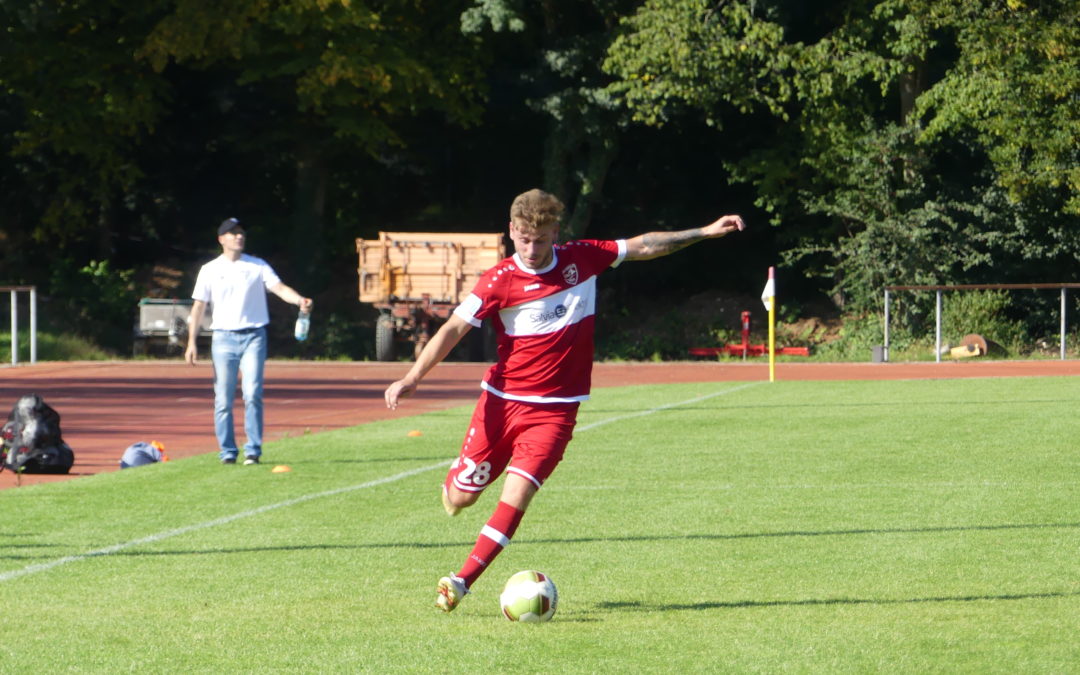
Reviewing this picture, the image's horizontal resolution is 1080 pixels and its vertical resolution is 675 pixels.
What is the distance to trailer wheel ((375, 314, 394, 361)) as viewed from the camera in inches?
1283

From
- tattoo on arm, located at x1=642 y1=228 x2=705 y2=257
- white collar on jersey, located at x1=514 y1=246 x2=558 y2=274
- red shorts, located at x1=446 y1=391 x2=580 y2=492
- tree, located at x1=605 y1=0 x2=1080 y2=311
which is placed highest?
tree, located at x1=605 y1=0 x2=1080 y2=311

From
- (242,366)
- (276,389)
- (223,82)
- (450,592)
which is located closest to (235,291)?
(242,366)

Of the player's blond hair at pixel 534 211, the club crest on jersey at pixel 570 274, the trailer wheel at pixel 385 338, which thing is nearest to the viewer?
the player's blond hair at pixel 534 211

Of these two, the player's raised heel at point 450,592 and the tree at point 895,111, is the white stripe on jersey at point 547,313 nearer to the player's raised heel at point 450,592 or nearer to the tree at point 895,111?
the player's raised heel at point 450,592

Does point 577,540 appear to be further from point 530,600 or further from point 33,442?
point 33,442

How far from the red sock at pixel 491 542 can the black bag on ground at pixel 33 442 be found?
762 centimetres

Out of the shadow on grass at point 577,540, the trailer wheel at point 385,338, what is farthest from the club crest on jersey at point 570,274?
the trailer wheel at point 385,338

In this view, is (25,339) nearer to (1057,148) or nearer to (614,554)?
(1057,148)

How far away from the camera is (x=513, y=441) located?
6.97 m

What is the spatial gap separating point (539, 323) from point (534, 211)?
593 millimetres

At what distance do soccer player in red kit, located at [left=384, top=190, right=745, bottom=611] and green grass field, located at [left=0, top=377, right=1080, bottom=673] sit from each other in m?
0.57

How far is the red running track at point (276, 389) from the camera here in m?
17.0

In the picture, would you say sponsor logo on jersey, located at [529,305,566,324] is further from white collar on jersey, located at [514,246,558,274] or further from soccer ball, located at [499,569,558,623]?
soccer ball, located at [499,569,558,623]

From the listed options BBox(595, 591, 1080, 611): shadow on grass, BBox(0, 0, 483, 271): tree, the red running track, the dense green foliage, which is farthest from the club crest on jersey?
BBox(0, 0, 483, 271): tree
